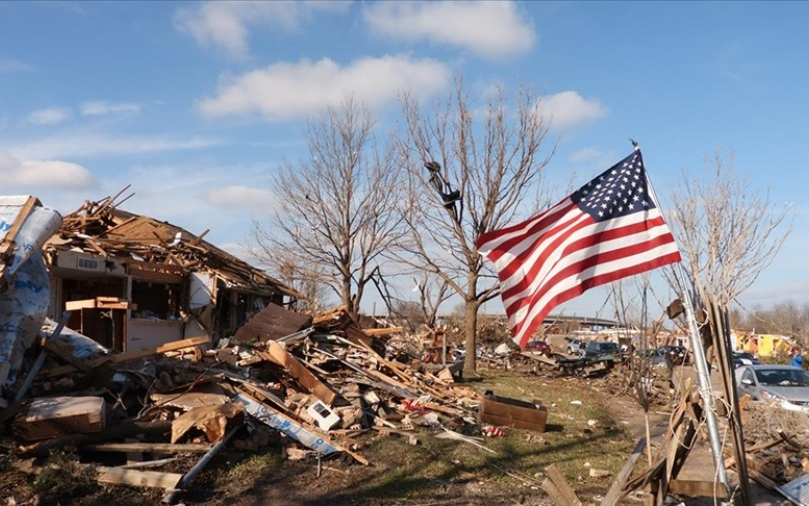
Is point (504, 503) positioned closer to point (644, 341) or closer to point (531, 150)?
point (644, 341)

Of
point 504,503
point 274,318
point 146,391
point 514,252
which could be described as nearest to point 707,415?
point 514,252

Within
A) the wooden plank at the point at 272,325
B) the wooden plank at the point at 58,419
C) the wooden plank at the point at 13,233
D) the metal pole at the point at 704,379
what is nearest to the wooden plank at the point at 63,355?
the wooden plank at the point at 13,233

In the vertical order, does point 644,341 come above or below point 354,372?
above

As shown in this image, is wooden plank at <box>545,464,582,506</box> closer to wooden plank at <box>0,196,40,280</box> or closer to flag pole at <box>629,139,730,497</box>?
flag pole at <box>629,139,730,497</box>

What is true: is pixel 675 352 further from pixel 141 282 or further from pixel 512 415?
pixel 141 282

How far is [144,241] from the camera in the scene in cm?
2209

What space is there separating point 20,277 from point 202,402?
10.4 feet

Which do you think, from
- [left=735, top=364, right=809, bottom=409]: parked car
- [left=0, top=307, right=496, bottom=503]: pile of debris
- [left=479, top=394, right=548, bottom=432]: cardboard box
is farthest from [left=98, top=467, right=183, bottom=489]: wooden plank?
[left=735, top=364, right=809, bottom=409]: parked car

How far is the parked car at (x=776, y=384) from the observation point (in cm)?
1667

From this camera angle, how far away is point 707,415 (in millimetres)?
5910

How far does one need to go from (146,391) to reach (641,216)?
A: 26.7 ft

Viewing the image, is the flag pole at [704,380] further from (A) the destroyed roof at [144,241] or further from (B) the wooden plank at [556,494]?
(A) the destroyed roof at [144,241]

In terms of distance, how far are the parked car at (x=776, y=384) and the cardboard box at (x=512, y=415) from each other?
6.70m

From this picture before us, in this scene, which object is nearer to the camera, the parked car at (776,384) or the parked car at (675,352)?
the parked car at (675,352)
